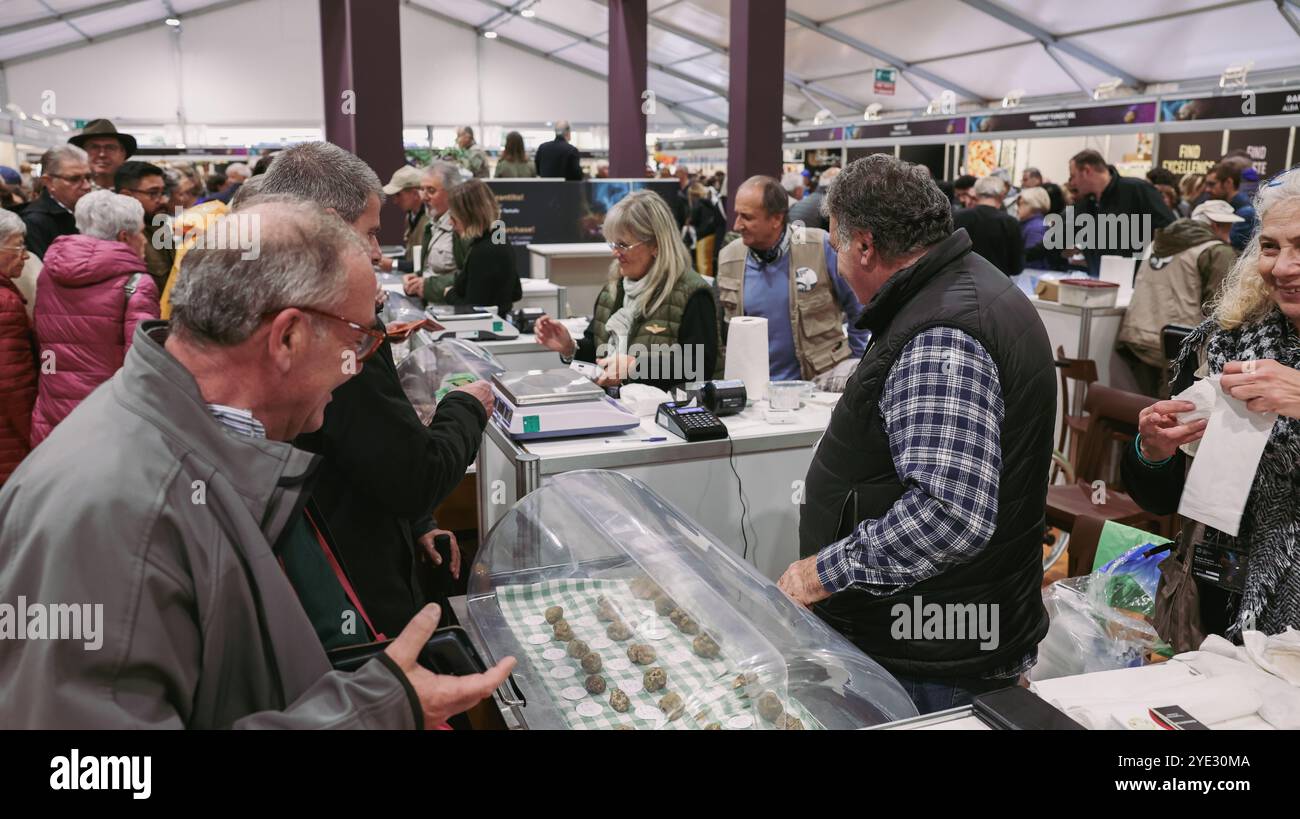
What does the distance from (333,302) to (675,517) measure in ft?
4.15

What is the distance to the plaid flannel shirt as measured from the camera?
180 cm

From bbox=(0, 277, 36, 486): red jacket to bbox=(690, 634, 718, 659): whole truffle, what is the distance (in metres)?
3.72

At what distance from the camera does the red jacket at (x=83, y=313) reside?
4.02 metres

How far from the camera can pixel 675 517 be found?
2.37m

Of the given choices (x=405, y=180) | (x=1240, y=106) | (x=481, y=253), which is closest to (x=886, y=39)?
(x=1240, y=106)

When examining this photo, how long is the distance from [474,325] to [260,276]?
13.1 feet

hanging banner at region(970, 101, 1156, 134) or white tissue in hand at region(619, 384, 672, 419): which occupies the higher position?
hanging banner at region(970, 101, 1156, 134)

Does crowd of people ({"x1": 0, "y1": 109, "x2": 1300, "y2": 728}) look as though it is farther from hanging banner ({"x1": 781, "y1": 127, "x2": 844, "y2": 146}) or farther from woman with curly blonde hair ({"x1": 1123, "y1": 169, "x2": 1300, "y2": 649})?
hanging banner ({"x1": 781, "y1": 127, "x2": 844, "y2": 146})

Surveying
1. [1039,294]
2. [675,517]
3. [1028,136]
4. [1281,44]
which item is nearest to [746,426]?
[675,517]

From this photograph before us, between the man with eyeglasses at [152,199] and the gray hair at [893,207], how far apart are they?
4.40 metres

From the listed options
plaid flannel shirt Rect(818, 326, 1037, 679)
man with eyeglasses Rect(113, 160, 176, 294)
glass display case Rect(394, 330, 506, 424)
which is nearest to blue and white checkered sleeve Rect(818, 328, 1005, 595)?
plaid flannel shirt Rect(818, 326, 1037, 679)

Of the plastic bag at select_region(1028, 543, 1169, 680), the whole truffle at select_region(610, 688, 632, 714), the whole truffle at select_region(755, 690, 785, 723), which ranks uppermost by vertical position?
the whole truffle at select_region(755, 690, 785, 723)

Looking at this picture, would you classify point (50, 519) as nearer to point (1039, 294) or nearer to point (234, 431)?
point (234, 431)

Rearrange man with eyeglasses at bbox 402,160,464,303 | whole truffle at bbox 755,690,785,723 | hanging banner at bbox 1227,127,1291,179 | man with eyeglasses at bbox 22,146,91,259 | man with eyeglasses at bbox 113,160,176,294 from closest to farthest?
whole truffle at bbox 755,690,785,723 → man with eyeglasses at bbox 22,146,91,259 → man with eyeglasses at bbox 113,160,176,294 → man with eyeglasses at bbox 402,160,464,303 → hanging banner at bbox 1227,127,1291,179
